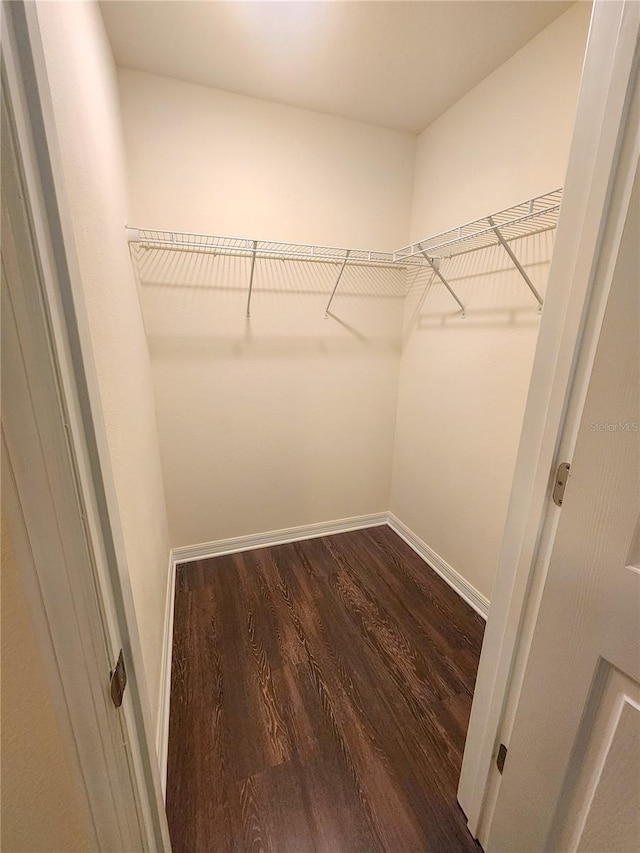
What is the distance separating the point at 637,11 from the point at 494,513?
170cm

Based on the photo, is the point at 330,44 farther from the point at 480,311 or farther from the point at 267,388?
the point at 267,388

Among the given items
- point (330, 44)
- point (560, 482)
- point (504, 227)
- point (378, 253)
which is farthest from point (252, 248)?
point (560, 482)

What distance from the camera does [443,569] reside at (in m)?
2.17

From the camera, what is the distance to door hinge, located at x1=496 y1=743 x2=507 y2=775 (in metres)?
0.91

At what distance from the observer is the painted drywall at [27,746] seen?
15.3 inches

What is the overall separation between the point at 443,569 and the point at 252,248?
2225mm

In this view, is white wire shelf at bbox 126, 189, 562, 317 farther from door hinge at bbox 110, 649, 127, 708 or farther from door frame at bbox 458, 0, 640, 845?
door hinge at bbox 110, 649, 127, 708

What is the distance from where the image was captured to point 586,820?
2.20ft

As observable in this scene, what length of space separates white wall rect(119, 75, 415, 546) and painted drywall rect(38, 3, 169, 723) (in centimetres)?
35

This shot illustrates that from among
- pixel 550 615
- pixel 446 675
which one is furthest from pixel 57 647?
pixel 446 675

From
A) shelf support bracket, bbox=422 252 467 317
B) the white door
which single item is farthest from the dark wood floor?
shelf support bracket, bbox=422 252 467 317

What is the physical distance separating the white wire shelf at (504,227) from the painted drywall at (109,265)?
4.35ft

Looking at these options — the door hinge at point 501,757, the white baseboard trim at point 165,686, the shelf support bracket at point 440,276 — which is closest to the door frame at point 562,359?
the door hinge at point 501,757

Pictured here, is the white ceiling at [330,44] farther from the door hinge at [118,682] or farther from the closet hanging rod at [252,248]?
the door hinge at [118,682]
